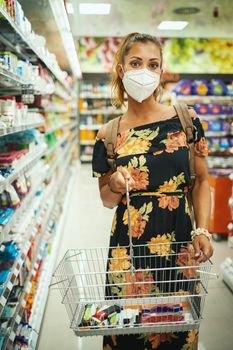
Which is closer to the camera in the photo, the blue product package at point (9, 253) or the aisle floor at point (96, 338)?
the blue product package at point (9, 253)

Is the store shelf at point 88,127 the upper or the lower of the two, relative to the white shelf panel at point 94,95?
lower

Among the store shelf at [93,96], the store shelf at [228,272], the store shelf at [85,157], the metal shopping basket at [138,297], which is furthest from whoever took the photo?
the store shelf at [85,157]

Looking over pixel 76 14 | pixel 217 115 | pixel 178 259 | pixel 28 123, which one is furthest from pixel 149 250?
pixel 217 115

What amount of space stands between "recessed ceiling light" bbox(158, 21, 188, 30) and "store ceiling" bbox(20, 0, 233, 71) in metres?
0.14

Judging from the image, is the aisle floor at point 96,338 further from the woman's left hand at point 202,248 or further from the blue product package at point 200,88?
the blue product package at point 200,88

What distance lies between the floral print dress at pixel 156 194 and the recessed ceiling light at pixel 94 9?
665 centimetres

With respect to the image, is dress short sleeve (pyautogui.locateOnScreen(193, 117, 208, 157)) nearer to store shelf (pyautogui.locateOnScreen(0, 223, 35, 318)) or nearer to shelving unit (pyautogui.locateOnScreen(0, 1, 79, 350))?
shelving unit (pyautogui.locateOnScreen(0, 1, 79, 350))

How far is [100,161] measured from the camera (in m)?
1.68

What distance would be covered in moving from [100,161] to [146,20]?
7.76 meters

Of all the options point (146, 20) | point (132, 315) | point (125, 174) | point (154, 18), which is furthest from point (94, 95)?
point (132, 315)

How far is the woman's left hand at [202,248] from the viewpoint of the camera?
1.42 metres

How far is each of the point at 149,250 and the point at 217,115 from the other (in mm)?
8271

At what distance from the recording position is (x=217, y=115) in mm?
9359

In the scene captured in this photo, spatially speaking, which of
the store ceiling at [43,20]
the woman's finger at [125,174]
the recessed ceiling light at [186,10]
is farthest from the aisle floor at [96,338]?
the recessed ceiling light at [186,10]
